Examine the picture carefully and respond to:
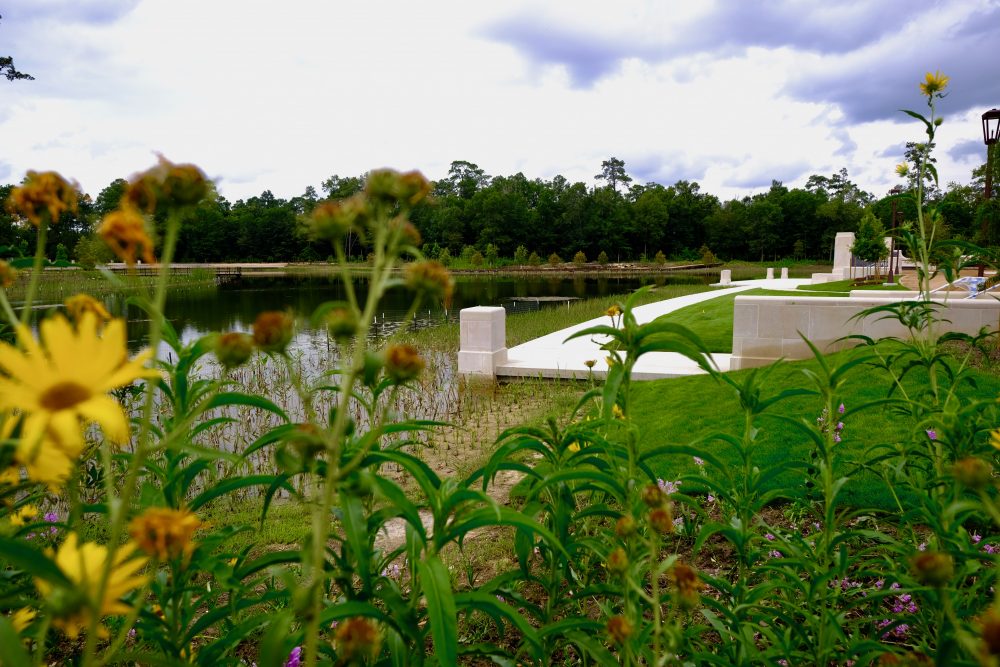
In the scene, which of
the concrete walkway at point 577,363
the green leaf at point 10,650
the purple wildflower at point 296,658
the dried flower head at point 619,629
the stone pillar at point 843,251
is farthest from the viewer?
the stone pillar at point 843,251

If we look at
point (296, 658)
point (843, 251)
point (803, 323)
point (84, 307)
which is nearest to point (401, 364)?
point (84, 307)

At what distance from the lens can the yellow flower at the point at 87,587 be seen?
0.50 m

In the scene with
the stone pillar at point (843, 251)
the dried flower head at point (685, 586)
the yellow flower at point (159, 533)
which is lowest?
the dried flower head at point (685, 586)

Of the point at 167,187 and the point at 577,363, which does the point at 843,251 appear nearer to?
the point at 577,363

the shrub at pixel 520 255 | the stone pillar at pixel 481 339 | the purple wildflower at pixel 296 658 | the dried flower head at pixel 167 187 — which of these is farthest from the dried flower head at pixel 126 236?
the shrub at pixel 520 255

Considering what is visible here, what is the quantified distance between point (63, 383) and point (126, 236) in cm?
19

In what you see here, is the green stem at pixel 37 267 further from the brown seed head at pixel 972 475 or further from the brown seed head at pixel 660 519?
the brown seed head at pixel 972 475

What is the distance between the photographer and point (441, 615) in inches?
35.9

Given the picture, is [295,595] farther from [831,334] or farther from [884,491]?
[831,334]

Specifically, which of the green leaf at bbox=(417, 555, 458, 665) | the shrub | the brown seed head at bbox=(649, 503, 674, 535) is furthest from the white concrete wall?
the shrub

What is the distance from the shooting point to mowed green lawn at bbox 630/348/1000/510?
347cm

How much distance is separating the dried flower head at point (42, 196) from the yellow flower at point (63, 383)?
248 mm

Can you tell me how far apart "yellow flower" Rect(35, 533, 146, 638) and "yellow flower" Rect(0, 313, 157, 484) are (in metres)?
0.09

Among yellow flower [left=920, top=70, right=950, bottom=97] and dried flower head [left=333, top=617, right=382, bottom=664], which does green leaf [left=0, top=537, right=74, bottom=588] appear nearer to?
dried flower head [left=333, top=617, right=382, bottom=664]
